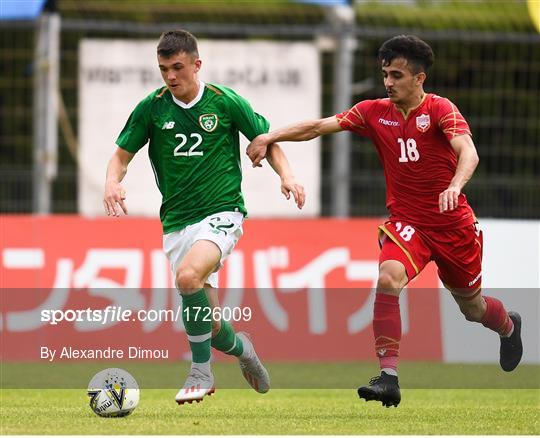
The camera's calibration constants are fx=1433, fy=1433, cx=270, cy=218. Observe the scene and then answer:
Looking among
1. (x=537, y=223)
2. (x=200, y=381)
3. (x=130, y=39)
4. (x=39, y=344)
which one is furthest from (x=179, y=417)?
(x=130, y=39)

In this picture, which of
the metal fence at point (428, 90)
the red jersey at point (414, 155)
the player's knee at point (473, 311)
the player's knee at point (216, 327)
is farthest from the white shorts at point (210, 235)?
the metal fence at point (428, 90)

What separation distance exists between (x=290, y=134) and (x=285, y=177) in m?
0.53

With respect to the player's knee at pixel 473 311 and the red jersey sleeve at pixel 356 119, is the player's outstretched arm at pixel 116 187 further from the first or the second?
the player's knee at pixel 473 311

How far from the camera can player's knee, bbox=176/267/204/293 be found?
29.6 ft

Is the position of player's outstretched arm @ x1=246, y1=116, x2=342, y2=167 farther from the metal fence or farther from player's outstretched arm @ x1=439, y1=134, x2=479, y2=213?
the metal fence

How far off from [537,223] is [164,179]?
20.6 ft

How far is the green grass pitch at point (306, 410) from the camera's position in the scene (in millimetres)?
8273

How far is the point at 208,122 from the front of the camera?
942cm

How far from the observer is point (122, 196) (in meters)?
9.05

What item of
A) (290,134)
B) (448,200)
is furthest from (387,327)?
(290,134)

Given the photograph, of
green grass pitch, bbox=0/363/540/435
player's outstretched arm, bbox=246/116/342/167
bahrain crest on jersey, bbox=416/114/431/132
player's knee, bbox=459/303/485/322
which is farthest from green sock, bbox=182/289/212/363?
player's knee, bbox=459/303/485/322

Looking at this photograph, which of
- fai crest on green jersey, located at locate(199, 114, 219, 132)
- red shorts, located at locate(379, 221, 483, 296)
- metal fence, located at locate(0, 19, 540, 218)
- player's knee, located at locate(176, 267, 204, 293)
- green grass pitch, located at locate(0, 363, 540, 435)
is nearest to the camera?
green grass pitch, located at locate(0, 363, 540, 435)

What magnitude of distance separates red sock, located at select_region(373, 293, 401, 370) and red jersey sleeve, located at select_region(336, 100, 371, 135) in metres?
1.22

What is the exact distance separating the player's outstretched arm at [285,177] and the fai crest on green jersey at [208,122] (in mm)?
425
